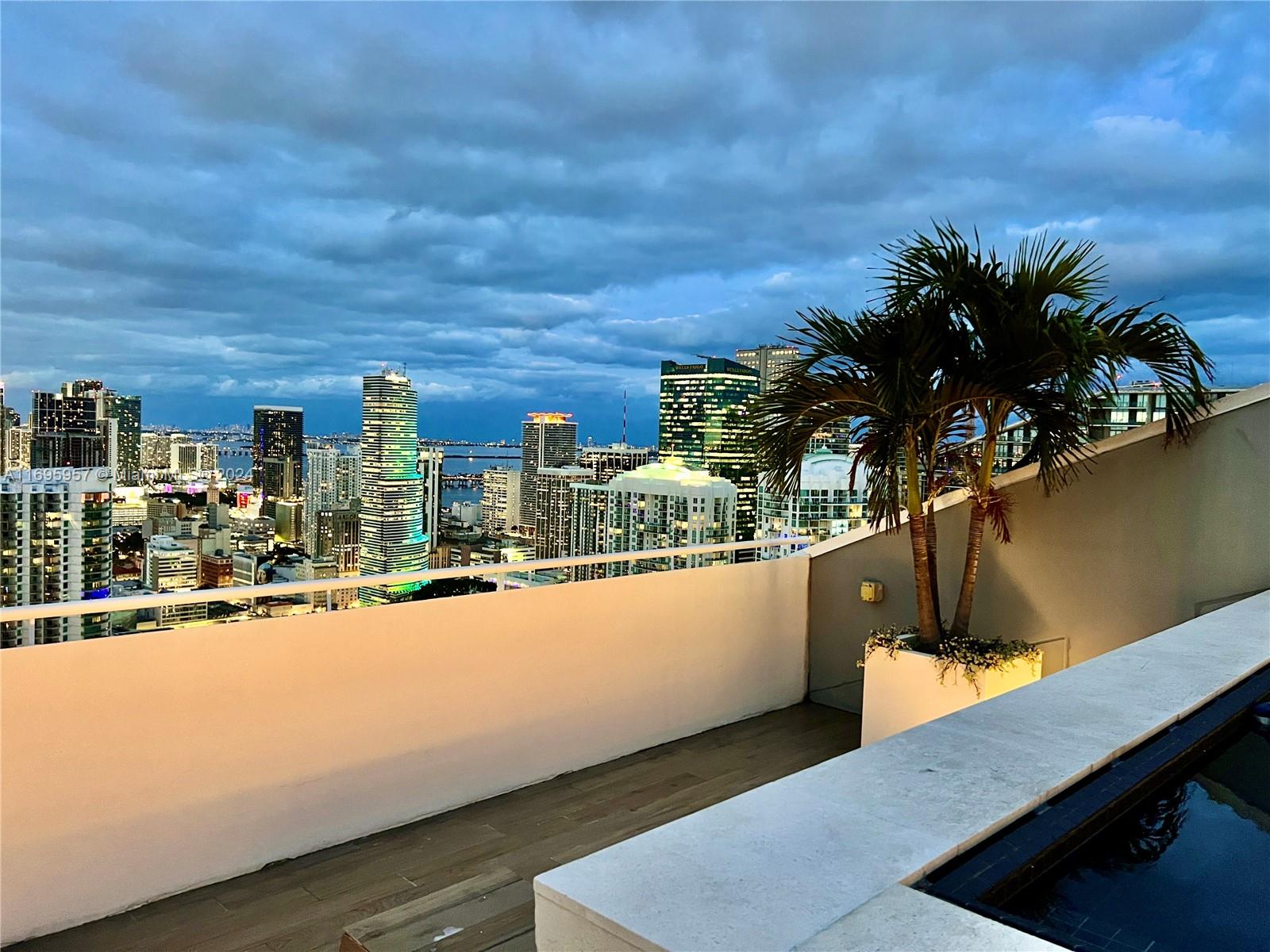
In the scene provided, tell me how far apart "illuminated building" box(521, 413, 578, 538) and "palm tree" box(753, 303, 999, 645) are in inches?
47.9

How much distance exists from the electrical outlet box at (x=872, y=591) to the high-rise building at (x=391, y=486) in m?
2.43

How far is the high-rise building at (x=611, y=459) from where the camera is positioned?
14.9 feet

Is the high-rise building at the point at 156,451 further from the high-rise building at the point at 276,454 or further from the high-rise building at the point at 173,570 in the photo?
the high-rise building at the point at 173,570

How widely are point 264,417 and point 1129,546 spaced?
4623mm

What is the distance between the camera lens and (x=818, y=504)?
182 inches

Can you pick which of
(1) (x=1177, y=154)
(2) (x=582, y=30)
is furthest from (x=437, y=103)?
(1) (x=1177, y=154)

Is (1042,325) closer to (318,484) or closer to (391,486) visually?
(391,486)

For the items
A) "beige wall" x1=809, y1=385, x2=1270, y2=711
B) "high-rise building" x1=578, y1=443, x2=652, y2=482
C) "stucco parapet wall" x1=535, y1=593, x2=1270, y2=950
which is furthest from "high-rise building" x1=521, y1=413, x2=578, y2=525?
"stucco parapet wall" x1=535, y1=593, x2=1270, y2=950

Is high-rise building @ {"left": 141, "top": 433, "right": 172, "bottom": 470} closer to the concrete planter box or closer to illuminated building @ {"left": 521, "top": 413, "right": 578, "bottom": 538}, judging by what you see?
illuminated building @ {"left": 521, "top": 413, "right": 578, "bottom": 538}

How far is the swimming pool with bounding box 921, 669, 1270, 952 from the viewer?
1.30m

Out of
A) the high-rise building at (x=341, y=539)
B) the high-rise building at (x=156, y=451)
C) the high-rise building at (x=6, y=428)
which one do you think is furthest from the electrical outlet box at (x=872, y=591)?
the high-rise building at (x=6, y=428)

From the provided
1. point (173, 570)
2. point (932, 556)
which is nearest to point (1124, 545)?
point (932, 556)

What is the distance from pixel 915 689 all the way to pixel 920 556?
60cm

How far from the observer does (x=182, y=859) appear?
8.87 feet
